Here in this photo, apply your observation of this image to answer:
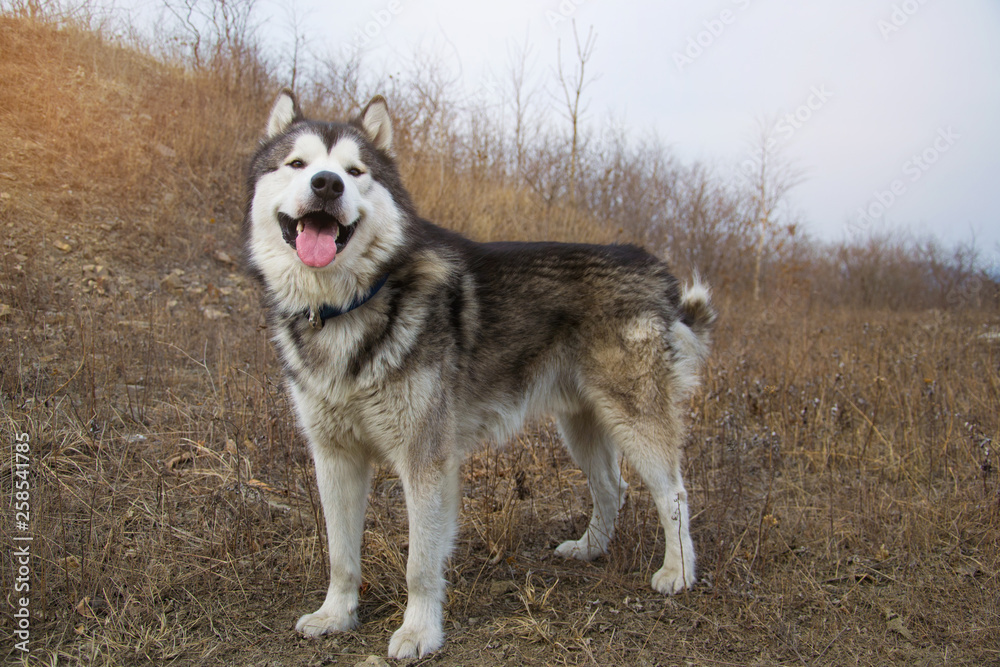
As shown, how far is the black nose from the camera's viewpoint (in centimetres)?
234

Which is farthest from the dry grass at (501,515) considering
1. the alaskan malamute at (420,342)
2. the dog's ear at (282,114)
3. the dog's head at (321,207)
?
the dog's ear at (282,114)

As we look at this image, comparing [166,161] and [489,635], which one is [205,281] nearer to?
[166,161]

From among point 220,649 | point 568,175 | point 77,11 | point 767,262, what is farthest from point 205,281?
point 767,262

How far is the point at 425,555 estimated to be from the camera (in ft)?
8.51

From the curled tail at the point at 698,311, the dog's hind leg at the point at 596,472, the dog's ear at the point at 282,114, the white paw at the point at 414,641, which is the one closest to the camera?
the white paw at the point at 414,641

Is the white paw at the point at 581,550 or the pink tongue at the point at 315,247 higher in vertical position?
the pink tongue at the point at 315,247

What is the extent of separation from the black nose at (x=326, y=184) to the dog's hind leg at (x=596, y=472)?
1.92 m

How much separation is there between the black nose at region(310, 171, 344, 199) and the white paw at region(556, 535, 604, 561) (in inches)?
94.5

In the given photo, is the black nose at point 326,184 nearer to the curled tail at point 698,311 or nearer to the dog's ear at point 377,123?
the dog's ear at point 377,123

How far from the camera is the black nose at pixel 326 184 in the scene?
2.34 meters

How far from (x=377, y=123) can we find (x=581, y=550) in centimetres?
260

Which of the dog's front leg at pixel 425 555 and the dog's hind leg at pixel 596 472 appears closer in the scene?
the dog's front leg at pixel 425 555

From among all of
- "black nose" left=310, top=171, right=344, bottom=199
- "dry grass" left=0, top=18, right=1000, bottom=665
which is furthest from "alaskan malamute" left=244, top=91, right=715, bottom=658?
"dry grass" left=0, top=18, right=1000, bottom=665

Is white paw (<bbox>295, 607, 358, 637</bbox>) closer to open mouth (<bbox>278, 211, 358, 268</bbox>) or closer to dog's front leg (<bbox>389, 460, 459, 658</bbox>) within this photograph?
dog's front leg (<bbox>389, 460, 459, 658</bbox>)
